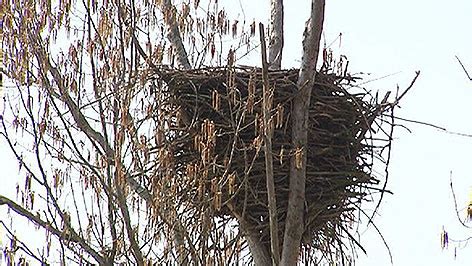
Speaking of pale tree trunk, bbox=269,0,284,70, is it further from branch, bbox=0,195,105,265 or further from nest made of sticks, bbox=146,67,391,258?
branch, bbox=0,195,105,265

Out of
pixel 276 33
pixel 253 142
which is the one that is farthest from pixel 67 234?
pixel 276 33

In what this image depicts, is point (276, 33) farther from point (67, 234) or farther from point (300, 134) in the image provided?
point (67, 234)

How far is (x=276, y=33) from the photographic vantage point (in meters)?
4.12

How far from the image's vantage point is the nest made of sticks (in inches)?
130

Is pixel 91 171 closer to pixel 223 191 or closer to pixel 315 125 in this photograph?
pixel 223 191

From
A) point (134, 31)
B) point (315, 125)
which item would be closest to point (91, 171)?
point (134, 31)

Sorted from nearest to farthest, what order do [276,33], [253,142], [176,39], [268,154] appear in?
[268,154] < [253,142] < [176,39] < [276,33]

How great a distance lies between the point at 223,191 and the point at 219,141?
17 centimetres

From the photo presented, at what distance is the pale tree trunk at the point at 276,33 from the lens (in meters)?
4.05

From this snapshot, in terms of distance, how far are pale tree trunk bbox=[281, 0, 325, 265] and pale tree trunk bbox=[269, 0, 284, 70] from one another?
0.63 metres

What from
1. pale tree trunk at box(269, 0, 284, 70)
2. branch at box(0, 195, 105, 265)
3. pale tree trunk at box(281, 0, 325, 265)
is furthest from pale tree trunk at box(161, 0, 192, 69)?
branch at box(0, 195, 105, 265)

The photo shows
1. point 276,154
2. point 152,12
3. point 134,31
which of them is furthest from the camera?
point 152,12

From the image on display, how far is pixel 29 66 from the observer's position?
3596 millimetres

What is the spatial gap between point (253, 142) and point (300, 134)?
0.51 feet
